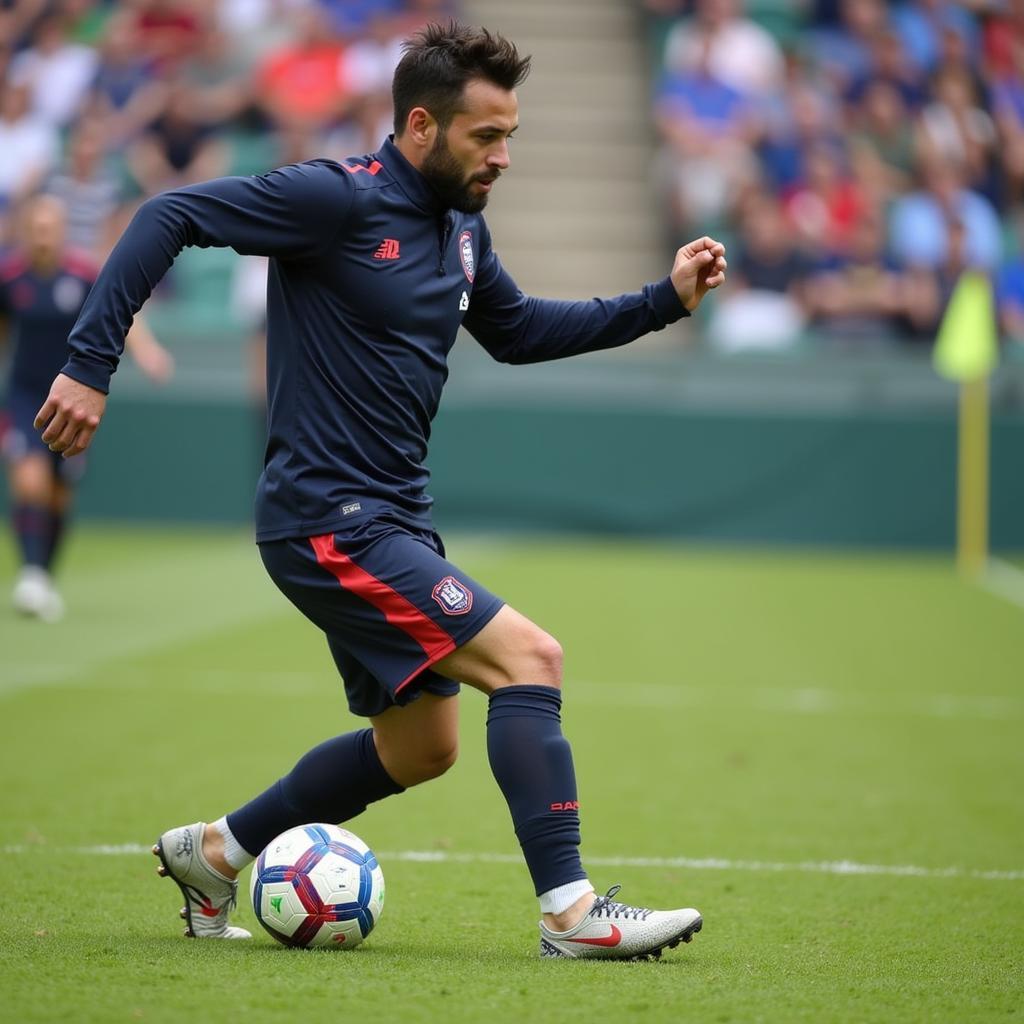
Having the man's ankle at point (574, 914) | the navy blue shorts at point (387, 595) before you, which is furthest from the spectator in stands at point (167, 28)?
the man's ankle at point (574, 914)

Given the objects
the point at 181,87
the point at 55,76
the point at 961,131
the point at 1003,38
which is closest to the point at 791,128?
the point at 961,131

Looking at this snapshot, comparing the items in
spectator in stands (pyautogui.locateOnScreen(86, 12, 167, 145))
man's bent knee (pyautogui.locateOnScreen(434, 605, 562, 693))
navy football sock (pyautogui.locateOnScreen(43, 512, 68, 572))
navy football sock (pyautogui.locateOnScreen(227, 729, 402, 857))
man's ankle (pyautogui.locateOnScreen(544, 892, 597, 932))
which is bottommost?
navy football sock (pyautogui.locateOnScreen(43, 512, 68, 572))

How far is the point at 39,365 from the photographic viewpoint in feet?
39.1

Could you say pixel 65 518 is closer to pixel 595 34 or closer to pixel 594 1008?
pixel 594 1008

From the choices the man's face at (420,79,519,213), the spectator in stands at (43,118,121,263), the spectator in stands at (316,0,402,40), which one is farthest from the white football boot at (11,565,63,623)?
the spectator in stands at (316,0,402,40)

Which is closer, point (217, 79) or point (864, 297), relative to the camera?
point (864, 297)

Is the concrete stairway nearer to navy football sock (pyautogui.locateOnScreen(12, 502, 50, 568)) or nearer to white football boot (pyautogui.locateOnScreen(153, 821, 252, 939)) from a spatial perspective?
navy football sock (pyautogui.locateOnScreen(12, 502, 50, 568))

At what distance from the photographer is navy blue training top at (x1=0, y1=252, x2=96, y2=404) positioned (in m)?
11.9

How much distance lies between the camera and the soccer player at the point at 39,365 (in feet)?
37.6

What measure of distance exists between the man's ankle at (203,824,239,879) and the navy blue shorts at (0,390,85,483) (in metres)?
7.16

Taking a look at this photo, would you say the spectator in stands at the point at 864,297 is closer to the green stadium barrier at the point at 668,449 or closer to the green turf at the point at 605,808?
the green stadium barrier at the point at 668,449

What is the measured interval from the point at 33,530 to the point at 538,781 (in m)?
7.99

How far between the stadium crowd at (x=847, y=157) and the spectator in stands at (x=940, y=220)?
21 mm

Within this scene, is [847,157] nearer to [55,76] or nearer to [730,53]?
[730,53]
